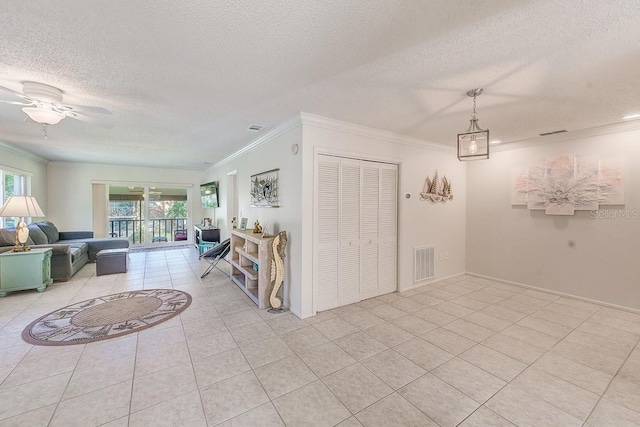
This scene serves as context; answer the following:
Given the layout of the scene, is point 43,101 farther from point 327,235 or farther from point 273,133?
point 327,235

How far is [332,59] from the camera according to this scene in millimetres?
1949

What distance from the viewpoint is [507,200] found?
183 inches

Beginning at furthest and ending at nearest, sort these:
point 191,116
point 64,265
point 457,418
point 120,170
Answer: point 120,170 < point 64,265 < point 191,116 < point 457,418

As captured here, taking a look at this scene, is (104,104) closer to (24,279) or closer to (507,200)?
(24,279)

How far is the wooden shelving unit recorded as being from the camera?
344cm

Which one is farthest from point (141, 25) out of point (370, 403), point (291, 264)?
point (370, 403)

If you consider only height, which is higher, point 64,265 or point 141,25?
point 141,25

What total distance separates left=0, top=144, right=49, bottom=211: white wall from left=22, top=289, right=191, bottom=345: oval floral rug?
3631 millimetres

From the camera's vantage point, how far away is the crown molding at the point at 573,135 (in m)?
3.48

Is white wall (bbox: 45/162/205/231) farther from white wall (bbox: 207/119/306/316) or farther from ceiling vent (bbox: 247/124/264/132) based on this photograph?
ceiling vent (bbox: 247/124/264/132)

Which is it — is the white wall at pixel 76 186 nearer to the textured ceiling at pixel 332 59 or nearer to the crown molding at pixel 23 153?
the crown molding at pixel 23 153

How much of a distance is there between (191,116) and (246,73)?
1.48 metres

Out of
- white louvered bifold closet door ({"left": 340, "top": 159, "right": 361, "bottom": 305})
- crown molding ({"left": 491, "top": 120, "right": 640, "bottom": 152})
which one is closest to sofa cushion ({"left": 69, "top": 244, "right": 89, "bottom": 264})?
white louvered bifold closet door ({"left": 340, "top": 159, "right": 361, "bottom": 305})

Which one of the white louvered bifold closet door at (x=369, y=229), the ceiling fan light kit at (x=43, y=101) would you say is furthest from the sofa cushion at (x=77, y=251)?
the white louvered bifold closet door at (x=369, y=229)
